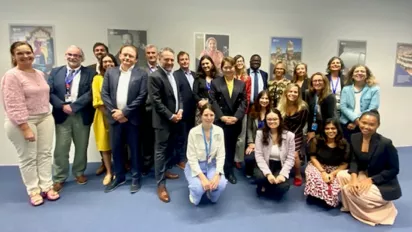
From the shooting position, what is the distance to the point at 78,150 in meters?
3.08

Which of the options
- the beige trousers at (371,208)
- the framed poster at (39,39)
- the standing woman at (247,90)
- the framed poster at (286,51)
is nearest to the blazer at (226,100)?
the standing woman at (247,90)

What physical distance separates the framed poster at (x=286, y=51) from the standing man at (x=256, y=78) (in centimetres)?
77

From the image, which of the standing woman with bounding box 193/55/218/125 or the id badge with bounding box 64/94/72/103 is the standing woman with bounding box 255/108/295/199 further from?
the id badge with bounding box 64/94/72/103

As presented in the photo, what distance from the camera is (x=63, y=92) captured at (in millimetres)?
2873

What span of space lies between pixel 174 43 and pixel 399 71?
156 inches

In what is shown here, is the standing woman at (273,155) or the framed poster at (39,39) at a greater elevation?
the framed poster at (39,39)

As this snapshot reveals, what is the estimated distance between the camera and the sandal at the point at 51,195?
8.95 feet

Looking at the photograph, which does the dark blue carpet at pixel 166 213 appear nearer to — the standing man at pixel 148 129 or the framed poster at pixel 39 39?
the standing man at pixel 148 129

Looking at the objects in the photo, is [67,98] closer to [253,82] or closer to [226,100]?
[226,100]

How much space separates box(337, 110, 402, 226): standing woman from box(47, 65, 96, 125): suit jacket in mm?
2809

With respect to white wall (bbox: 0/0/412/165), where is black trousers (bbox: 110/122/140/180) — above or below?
below

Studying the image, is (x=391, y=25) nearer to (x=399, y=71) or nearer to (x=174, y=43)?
(x=399, y=71)

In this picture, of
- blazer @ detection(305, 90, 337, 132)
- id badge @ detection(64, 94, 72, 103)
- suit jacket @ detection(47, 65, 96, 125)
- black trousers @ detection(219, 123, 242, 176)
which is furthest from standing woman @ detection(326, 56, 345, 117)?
id badge @ detection(64, 94, 72, 103)

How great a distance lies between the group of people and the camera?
2.47 metres
